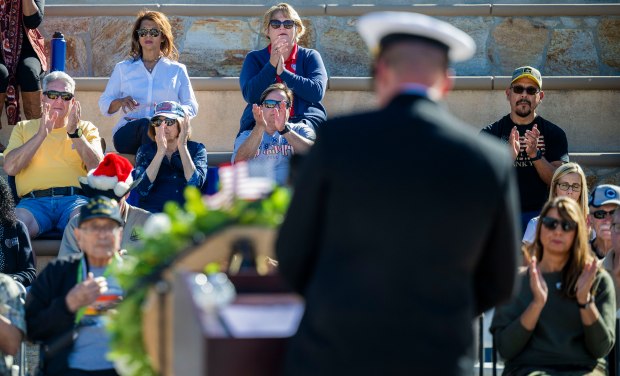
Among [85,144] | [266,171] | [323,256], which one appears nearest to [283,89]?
[85,144]

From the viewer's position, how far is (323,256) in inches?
130

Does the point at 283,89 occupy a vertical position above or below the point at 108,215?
above

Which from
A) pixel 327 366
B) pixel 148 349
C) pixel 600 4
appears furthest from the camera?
pixel 600 4

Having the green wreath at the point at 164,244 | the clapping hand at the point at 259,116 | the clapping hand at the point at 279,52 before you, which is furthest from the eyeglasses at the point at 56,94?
the green wreath at the point at 164,244

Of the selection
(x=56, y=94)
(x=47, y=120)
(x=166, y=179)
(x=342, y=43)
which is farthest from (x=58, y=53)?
(x=342, y=43)

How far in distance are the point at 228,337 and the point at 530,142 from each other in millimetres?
5771

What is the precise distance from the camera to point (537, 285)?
5.89 m

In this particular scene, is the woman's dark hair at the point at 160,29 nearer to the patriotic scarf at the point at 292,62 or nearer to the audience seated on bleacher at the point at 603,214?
the patriotic scarf at the point at 292,62

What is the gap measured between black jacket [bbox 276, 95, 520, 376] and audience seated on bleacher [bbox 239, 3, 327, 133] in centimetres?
562

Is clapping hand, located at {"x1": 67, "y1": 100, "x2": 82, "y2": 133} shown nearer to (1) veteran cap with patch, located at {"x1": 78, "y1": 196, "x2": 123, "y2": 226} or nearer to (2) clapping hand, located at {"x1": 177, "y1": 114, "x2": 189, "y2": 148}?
(2) clapping hand, located at {"x1": 177, "y1": 114, "x2": 189, "y2": 148}

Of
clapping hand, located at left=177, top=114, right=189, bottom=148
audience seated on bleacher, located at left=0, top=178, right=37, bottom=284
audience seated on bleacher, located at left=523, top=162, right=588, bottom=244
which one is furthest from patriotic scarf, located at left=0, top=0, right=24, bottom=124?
audience seated on bleacher, located at left=523, top=162, right=588, bottom=244

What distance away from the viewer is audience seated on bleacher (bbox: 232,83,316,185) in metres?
8.55

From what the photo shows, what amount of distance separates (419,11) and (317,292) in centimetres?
785

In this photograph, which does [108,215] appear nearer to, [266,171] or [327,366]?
[266,171]
